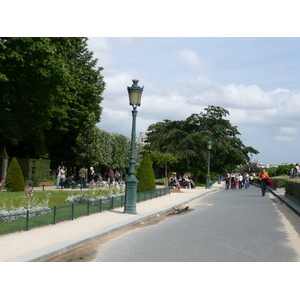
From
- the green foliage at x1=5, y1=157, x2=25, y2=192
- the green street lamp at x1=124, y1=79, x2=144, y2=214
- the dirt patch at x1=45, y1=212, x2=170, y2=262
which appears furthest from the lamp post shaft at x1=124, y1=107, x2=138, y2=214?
the green foliage at x1=5, y1=157, x2=25, y2=192

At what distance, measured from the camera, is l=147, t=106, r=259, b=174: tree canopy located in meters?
50.0

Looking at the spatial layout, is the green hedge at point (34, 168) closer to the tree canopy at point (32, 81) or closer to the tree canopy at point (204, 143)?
the tree canopy at point (32, 81)

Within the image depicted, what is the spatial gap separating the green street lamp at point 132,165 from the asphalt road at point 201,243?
1649 millimetres

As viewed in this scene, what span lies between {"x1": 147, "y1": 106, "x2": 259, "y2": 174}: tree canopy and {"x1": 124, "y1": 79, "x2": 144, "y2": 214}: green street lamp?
33655 mm

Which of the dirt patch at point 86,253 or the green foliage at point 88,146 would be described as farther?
the green foliage at point 88,146

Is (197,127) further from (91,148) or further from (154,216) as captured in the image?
(154,216)

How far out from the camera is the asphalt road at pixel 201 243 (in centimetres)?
776

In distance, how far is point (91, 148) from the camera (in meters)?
45.4

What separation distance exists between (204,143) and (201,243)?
41.0m

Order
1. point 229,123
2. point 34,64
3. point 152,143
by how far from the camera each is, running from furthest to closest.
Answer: point 152,143, point 229,123, point 34,64

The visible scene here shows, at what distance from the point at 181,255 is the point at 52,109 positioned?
2567 cm

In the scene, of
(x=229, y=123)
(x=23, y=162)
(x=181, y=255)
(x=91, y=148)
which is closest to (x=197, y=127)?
(x=229, y=123)

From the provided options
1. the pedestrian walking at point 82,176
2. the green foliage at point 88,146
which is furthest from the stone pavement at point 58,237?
the green foliage at point 88,146

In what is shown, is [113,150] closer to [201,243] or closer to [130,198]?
[130,198]
